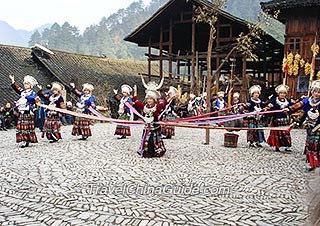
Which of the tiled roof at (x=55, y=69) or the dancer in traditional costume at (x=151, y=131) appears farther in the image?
the tiled roof at (x=55, y=69)

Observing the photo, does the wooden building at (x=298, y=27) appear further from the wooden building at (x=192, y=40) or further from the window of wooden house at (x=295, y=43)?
the wooden building at (x=192, y=40)

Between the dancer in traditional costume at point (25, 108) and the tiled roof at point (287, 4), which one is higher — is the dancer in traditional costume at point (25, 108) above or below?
below

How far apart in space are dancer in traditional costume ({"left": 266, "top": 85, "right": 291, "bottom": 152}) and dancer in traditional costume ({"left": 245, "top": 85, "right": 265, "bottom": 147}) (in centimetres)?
Result: 60

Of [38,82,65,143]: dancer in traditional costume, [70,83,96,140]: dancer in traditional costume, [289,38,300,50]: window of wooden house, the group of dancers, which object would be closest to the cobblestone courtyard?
the group of dancers

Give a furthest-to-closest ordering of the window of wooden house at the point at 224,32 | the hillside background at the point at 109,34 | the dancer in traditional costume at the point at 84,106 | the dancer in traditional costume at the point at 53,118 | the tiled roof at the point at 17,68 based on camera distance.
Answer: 1. the hillside background at the point at 109,34
2. the window of wooden house at the point at 224,32
3. the tiled roof at the point at 17,68
4. the dancer in traditional costume at the point at 84,106
5. the dancer in traditional costume at the point at 53,118

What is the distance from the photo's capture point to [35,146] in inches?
396

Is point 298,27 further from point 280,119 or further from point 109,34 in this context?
point 109,34

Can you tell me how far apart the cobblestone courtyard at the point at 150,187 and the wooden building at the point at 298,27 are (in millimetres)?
6669

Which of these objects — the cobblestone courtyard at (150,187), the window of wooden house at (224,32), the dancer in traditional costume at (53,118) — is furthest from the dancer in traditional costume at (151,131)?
the window of wooden house at (224,32)

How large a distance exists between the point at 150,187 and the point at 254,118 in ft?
17.6

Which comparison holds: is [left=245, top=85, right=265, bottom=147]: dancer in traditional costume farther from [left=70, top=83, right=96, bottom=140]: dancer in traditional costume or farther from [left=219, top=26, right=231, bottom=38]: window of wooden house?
[left=219, top=26, right=231, bottom=38]: window of wooden house

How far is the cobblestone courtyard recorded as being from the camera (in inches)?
180

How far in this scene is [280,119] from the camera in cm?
980

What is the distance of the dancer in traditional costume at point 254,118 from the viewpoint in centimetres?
1028
